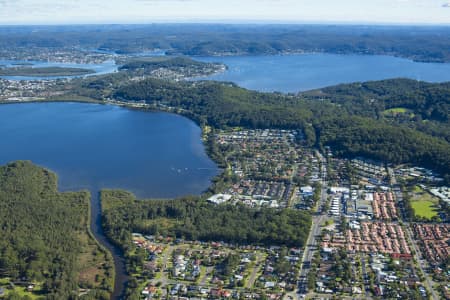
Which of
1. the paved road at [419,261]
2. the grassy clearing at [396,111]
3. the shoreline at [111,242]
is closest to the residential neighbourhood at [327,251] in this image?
the paved road at [419,261]

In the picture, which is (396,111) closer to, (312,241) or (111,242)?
(312,241)

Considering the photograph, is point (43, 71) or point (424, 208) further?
point (43, 71)

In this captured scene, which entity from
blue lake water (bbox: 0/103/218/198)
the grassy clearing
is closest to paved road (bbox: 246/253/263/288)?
blue lake water (bbox: 0/103/218/198)

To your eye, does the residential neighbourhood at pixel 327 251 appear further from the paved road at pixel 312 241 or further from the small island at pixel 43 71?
the small island at pixel 43 71

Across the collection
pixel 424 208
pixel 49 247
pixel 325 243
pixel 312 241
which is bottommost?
pixel 49 247

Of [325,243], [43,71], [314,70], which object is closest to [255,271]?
[325,243]

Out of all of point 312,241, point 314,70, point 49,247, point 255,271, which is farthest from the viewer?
point 314,70
